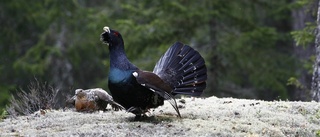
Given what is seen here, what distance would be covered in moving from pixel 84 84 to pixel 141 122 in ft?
49.3

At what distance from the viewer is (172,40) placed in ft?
54.9

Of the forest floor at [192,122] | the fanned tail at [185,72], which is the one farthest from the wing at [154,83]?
the fanned tail at [185,72]

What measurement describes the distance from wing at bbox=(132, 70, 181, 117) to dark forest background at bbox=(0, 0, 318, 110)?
5393 millimetres

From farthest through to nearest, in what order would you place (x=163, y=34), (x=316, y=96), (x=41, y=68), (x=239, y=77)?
1. (x=41, y=68)
2. (x=239, y=77)
3. (x=163, y=34)
4. (x=316, y=96)

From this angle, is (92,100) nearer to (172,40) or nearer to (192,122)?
(192,122)

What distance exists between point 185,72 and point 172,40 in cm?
834

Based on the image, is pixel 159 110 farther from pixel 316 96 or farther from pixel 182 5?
pixel 182 5

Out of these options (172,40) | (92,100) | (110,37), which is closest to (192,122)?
(110,37)

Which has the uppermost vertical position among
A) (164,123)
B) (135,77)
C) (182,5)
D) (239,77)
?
(182,5)

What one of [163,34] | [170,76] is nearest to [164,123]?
[170,76]

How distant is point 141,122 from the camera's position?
7.63 meters

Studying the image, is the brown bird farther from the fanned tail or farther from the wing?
the wing

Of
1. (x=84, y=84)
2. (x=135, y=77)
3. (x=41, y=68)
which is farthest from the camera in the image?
(x=84, y=84)

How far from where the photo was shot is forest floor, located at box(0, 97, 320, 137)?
7234 millimetres
